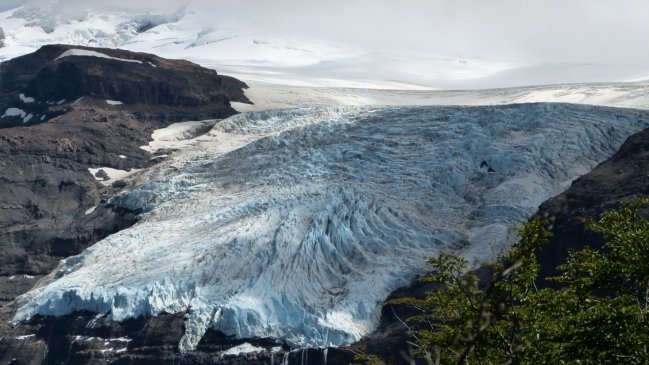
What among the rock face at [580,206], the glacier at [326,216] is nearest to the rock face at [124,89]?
the glacier at [326,216]

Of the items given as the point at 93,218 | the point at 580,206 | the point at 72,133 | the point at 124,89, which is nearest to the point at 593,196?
A: the point at 580,206

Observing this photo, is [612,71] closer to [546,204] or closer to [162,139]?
[162,139]


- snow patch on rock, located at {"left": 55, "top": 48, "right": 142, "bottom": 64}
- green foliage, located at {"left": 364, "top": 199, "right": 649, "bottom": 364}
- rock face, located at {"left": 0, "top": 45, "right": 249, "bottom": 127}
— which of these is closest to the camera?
green foliage, located at {"left": 364, "top": 199, "right": 649, "bottom": 364}

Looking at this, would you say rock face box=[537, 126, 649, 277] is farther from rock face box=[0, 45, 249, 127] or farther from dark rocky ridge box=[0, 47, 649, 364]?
rock face box=[0, 45, 249, 127]

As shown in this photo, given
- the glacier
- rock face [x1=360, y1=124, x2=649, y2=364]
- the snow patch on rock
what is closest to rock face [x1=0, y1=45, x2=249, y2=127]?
the snow patch on rock

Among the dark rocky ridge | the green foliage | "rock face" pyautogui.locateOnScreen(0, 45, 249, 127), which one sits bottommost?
the dark rocky ridge
